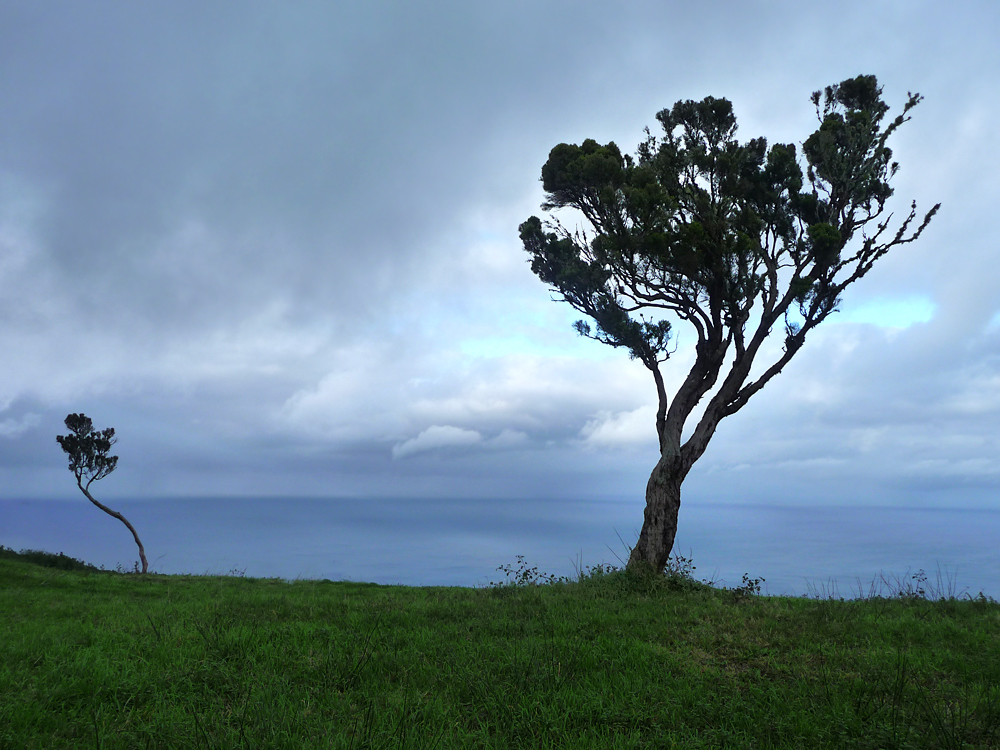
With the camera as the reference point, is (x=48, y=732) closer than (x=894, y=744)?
No

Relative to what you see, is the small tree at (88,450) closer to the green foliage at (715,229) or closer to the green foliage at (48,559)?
the green foliage at (48,559)

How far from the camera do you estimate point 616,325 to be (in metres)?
16.9

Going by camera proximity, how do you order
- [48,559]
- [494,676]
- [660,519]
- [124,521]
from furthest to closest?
1. [124,521]
2. [48,559]
3. [660,519]
4. [494,676]

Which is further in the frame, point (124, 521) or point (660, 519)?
point (124, 521)

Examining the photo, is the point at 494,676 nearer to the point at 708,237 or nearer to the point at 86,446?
the point at 708,237

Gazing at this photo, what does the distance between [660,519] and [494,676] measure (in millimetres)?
10036

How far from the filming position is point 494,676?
6629 mm

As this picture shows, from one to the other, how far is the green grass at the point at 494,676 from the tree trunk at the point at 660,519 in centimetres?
429

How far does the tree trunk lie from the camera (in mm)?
15570

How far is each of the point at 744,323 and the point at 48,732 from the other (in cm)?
1656

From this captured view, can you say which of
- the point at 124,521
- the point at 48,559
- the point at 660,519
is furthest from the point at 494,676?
the point at 124,521

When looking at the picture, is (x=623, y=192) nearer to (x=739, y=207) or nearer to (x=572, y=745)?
(x=739, y=207)

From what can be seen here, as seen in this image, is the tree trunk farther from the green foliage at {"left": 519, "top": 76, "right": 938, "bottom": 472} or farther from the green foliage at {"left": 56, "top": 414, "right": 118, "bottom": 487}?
the green foliage at {"left": 56, "top": 414, "right": 118, "bottom": 487}

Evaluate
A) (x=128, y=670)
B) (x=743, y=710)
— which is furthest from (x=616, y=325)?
(x=128, y=670)
